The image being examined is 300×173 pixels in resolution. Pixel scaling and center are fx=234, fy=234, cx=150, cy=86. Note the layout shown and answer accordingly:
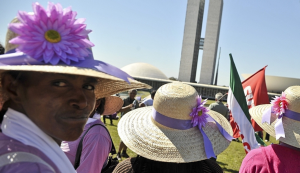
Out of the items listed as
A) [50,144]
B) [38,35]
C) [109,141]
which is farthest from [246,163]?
[38,35]

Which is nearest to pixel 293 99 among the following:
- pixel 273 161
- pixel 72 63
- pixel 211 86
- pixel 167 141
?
pixel 273 161

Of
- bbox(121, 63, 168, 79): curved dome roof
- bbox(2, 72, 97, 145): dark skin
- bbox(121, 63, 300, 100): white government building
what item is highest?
bbox(2, 72, 97, 145): dark skin

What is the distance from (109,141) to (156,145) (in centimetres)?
37

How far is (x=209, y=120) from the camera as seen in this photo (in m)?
1.95

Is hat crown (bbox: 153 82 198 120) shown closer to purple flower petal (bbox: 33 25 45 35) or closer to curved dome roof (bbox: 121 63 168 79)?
purple flower petal (bbox: 33 25 45 35)

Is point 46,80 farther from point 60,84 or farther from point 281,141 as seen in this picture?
point 281,141

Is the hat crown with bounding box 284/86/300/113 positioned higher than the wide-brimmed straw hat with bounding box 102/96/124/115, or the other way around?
the hat crown with bounding box 284/86/300/113

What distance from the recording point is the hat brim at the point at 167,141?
165 centimetres

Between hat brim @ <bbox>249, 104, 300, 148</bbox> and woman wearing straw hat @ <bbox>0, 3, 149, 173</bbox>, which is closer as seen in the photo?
woman wearing straw hat @ <bbox>0, 3, 149, 173</bbox>

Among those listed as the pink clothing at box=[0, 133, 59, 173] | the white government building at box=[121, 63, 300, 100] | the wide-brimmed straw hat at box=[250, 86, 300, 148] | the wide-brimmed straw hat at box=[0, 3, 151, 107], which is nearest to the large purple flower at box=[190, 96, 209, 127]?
the wide-brimmed straw hat at box=[250, 86, 300, 148]

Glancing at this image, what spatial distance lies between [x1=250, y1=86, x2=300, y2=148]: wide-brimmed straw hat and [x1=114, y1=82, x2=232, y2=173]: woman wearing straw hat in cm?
42

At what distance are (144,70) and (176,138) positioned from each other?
197 feet

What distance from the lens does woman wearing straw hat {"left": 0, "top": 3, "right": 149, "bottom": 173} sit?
0.81 meters

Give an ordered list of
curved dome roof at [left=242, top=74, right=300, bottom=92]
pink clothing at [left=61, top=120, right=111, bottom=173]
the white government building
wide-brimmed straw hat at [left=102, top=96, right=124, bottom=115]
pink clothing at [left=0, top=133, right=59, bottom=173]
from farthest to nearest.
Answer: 1. curved dome roof at [left=242, top=74, right=300, bottom=92]
2. the white government building
3. wide-brimmed straw hat at [left=102, top=96, right=124, bottom=115]
4. pink clothing at [left=61, top=120, right=111, bottom=173]
5. pink clothing at [left=0, top=133, right=59, bottom=173]
